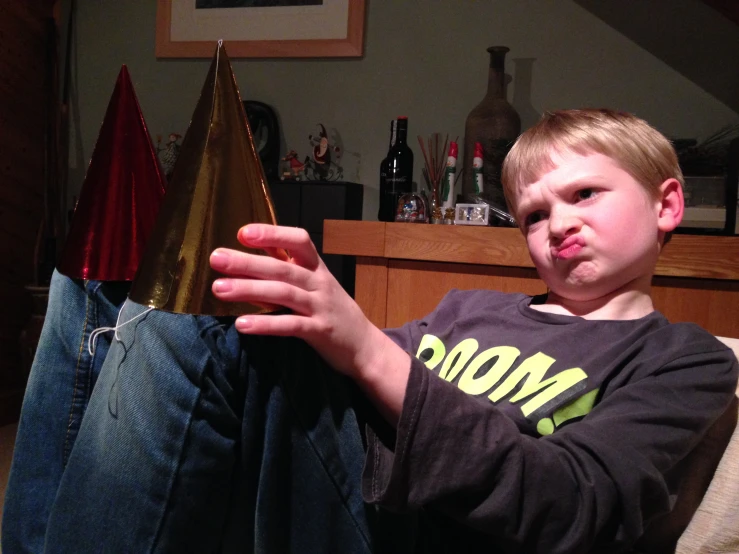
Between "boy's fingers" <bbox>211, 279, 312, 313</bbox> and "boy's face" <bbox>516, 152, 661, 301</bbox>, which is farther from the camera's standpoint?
"boy's face" <bbox>516, 152, 661, 301</bbox>

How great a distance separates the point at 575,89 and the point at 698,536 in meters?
1.90

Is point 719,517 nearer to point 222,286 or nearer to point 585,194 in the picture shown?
point 585,194

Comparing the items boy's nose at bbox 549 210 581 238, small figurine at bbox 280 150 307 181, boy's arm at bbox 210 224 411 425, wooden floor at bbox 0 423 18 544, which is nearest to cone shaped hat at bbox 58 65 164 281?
boy's arm at bbox 210 224 411 425

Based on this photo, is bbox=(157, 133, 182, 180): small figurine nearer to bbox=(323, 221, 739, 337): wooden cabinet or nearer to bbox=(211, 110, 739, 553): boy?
bbox=(323, 221, 739, 337): wooden cabinet

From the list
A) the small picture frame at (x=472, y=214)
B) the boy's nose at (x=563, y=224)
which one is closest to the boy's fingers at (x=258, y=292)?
the boy's nose at (x=563, y=224)

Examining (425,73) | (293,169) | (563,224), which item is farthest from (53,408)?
(425,73)

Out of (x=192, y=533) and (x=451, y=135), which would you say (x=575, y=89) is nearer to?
(x=451, y=135)

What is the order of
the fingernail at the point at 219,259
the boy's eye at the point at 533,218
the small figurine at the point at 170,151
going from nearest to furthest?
the fingernail at the point at 219,259, the boy's eye at the point at 533,218, the small figurine at the point at 170,151

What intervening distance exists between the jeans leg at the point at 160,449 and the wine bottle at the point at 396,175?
1.63 metres

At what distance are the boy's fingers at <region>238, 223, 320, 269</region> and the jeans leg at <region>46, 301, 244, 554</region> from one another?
4.2 inches

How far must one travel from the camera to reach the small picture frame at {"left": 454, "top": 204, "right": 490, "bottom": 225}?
185 centimetres

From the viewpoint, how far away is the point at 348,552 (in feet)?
2.01

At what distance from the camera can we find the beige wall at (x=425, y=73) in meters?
2.20

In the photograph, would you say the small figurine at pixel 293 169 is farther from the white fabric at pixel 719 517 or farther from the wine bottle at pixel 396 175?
the white fabric at pixel 719 517
